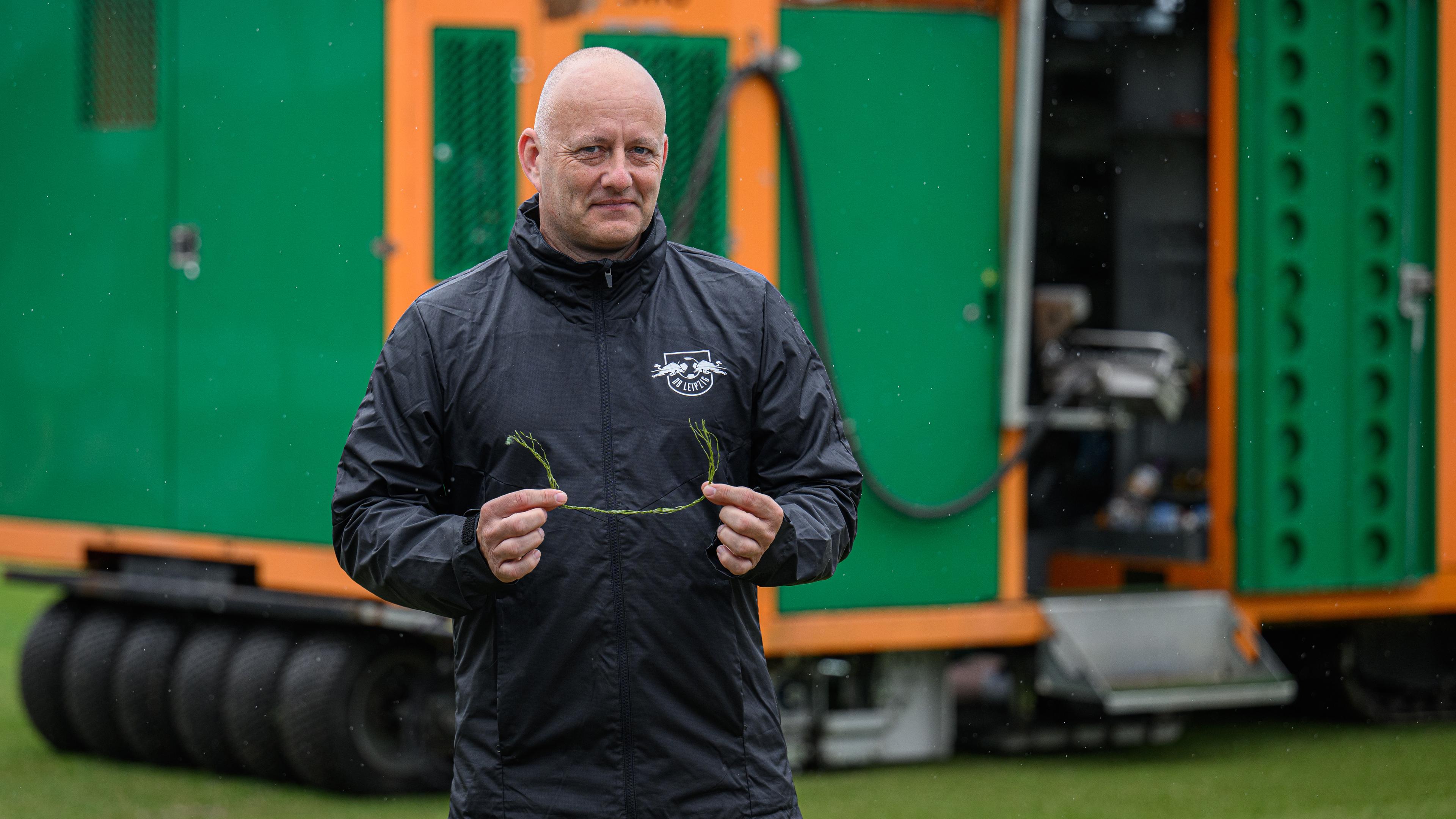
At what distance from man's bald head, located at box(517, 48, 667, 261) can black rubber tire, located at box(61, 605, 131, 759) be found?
561 centimetres

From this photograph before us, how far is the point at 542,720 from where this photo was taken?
9.77ft

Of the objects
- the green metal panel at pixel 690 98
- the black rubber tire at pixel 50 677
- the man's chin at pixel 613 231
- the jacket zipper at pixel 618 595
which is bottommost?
the black rubber tire at pixel 50 677

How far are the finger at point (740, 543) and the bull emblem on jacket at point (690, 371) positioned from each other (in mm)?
267

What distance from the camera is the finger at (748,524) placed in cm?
281

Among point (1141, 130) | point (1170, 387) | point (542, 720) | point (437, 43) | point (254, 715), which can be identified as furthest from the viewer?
point (1141, 130)

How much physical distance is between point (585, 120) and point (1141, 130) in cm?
628

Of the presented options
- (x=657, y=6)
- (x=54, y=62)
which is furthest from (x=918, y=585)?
(x=54, y=62)

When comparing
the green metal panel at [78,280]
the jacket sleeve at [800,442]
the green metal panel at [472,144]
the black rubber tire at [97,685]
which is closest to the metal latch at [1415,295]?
the green metal panel at [472,144]

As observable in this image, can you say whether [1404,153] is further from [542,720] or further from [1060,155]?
[542,720]

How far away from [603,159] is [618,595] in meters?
0.64

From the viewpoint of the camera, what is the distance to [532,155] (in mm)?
3170

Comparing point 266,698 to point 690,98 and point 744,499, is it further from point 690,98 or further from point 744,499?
point 744,499

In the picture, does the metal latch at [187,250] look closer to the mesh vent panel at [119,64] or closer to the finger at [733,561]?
the mesh vent panel at [119,64]

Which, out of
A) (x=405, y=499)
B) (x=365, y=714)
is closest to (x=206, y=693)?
(x=365, y=714)
